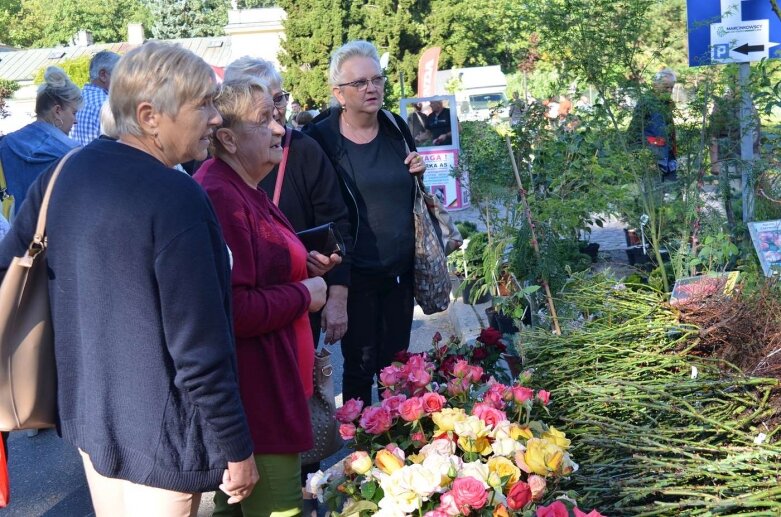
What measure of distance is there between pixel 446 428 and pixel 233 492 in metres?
0.69

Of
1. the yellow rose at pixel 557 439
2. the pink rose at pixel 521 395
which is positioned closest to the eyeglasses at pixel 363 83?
the pink rose at pixel 521 395

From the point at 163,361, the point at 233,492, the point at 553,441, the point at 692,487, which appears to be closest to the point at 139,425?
the point at 163,361

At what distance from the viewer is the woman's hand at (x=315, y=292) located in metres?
2.63

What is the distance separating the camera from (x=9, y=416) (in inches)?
85.1

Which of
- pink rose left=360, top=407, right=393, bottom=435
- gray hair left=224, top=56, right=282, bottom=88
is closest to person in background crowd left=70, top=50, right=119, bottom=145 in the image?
gray hair left=224, top=56, right=282, bottom=88

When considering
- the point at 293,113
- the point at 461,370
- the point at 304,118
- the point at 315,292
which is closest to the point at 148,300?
the point at 315,292

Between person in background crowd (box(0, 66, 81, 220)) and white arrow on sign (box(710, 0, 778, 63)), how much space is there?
13.3 feet

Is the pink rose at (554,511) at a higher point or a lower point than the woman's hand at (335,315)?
lower

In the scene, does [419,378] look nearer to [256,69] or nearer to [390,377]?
[390,377]

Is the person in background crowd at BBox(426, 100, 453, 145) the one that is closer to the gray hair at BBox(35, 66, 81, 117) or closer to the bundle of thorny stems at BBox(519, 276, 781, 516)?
the gray hair at BBox(35, 66, 81, 117)

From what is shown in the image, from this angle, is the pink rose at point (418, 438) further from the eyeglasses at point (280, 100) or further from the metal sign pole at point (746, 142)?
the metal sign pole at point (746, 142)

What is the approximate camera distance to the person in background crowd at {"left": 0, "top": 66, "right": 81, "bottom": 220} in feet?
18.6

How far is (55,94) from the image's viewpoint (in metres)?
5.80

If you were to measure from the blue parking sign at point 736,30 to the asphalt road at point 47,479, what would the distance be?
3.08m
